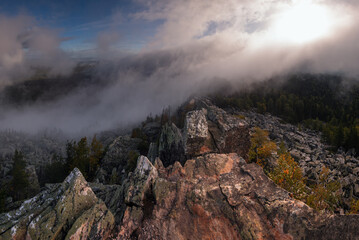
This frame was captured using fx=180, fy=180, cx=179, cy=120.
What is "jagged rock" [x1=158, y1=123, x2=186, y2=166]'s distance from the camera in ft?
106

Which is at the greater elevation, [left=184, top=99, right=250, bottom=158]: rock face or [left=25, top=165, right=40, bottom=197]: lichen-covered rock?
[left=184, top=99, right=250, bottom=158]: rock face

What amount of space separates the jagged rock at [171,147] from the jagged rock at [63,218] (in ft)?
55.2

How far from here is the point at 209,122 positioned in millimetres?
36781

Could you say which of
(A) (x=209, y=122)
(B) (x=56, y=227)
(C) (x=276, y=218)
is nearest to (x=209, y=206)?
(C) (x=276, y=218)

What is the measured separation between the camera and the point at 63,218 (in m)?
15.0

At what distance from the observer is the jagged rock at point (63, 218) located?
1398 cm

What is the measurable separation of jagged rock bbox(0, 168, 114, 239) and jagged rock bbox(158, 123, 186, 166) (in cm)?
1683

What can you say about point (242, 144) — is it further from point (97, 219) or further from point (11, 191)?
point (11, 191)

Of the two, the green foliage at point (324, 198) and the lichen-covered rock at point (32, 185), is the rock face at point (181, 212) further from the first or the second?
the lichen-covered rock at point (32, 185)

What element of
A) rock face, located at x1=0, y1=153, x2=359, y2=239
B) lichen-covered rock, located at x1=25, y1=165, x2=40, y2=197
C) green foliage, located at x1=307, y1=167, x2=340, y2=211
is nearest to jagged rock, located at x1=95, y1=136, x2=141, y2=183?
lichen-covered rock, located at x1=25, y1=165, x2=40, y2=197

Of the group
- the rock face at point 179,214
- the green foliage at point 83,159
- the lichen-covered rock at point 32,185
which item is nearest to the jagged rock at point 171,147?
the rock face at point 179,214

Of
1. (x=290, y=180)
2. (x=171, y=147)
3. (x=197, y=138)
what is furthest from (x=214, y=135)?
Result: (x=290, y=180)

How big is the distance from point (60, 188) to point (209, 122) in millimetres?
26861

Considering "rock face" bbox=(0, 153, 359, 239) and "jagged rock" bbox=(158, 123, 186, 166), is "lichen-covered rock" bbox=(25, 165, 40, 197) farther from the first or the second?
"rock face" bbox=(0, 153, 359, 239)
